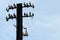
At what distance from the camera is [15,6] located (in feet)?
70.7

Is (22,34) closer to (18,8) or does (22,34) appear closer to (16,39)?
(16,39)

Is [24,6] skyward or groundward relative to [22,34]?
skyward

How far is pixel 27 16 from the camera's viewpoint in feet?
70.4

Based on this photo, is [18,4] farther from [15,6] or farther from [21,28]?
[21,28]

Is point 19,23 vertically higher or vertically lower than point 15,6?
lower

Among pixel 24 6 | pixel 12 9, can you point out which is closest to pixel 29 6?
pixel 24 6

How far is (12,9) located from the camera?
22.3m

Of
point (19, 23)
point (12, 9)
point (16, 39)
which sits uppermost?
point (12, 9)

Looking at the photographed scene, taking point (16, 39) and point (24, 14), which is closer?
point (16, 39)

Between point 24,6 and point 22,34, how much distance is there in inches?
123

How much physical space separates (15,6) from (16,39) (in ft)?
12.8

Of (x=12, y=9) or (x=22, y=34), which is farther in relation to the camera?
(x=12, y=9)

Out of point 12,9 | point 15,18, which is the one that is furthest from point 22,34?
point 12,9

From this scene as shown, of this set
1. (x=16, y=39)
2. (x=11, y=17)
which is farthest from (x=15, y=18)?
(x=16, y=39)
